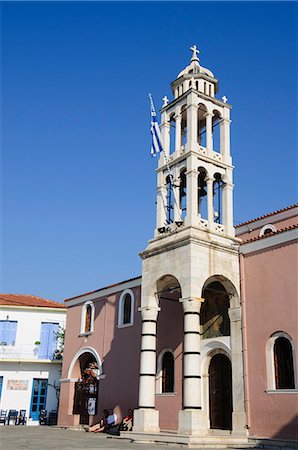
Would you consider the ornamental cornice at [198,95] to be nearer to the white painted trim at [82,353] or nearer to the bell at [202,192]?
the bell at [202,192]

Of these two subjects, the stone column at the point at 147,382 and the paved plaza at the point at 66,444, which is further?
the stone column at the point at 147,382

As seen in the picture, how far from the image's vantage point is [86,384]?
24250mm

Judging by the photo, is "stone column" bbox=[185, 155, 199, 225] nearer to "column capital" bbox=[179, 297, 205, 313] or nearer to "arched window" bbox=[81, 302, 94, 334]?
"column capital" bbox=[179, 297, 205, 313]

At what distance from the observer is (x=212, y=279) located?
18000mm

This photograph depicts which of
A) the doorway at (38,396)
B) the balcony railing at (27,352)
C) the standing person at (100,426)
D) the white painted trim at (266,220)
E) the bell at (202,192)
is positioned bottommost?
the standing person at (100,426)

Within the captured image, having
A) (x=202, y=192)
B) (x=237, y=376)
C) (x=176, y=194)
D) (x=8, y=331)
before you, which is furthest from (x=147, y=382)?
(x=8, y=331)

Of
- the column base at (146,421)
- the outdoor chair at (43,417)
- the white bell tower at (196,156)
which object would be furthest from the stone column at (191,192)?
the outdoor chair at (43,417)

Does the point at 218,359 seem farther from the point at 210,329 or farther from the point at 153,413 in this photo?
the point at 153,413

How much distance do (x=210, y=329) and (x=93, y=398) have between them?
7863 millimetres

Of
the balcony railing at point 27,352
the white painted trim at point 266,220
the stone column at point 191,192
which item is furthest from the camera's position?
the balcony railing at point 27,352

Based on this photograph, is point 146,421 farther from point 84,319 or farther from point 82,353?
point 84,319

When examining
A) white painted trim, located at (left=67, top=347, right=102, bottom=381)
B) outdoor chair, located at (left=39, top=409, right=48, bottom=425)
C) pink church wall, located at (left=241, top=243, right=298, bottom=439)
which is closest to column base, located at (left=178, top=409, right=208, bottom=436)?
pink church wall, located at (left=241, top=243, right=298, bottom=439)

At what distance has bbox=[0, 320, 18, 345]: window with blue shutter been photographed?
100.0 ft

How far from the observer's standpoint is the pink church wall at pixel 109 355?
21.3 m
